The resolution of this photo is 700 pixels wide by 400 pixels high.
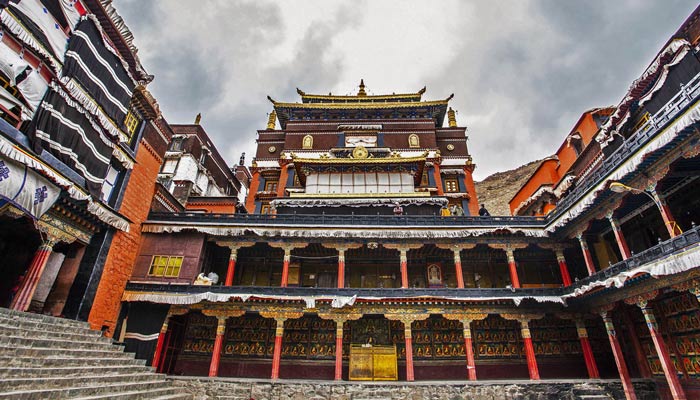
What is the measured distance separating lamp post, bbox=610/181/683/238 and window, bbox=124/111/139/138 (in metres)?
21.4

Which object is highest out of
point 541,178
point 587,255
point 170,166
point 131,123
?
point 170,166

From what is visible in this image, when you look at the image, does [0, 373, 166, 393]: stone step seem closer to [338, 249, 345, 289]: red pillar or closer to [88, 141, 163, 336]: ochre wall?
[88, 141, 163, 336]: ochre wall

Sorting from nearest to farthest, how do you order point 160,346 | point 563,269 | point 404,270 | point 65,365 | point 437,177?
point 65,365 < point 160,346 < point 563,269 < point 404,270 < point 437,177

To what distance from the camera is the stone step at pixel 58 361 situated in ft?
27.4

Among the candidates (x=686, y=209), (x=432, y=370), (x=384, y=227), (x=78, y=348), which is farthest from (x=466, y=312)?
(x=78, y=348)

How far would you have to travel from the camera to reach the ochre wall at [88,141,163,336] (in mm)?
14648

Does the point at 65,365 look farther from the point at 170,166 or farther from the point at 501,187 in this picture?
the point at 501,187

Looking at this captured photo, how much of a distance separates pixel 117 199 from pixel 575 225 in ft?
70.8

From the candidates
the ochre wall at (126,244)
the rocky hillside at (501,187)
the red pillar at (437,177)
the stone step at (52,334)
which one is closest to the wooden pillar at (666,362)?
the red pillar at (437,177)

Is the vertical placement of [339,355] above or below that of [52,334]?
below

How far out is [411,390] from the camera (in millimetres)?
13500

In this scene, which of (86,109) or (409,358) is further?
(409,358)

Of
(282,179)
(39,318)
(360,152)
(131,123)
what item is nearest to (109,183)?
(131,123)

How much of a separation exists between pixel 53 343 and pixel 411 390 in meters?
12.4
